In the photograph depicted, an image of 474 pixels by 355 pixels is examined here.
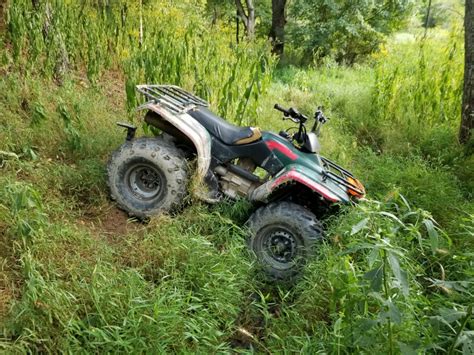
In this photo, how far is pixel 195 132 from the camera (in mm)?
3141

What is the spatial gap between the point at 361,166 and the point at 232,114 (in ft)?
5.21

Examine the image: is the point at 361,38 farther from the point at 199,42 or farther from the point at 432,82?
the point at 199,42

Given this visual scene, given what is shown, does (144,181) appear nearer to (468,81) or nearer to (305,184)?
(305,184)

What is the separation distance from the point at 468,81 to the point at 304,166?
2.44 m

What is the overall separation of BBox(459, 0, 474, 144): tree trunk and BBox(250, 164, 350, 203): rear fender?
2076 mm

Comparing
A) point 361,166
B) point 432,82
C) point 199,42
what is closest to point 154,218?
point 361,166

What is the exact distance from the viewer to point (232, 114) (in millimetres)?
4703

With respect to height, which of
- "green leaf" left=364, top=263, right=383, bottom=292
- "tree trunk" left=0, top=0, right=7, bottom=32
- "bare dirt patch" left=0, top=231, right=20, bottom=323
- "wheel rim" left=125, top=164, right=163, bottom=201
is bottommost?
"bare dirt patch" left=0, top=231, right=20, bottom=323

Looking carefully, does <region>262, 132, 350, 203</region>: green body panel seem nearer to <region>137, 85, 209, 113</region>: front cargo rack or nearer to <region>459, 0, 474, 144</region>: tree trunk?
<region>137, 85, 209, 113</region>: front cargo rack

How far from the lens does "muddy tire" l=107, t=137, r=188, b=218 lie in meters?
3.15

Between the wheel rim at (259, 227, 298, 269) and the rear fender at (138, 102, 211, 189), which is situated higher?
the rear fender at (138, 102, 211, 189)

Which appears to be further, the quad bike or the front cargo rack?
the front cargo rack

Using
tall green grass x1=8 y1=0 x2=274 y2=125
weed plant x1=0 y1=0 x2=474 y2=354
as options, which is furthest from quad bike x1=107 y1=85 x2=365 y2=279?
tall green grass x1=8 y1=0 x2=274 y2=125

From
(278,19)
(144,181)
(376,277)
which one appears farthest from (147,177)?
(278,19)
